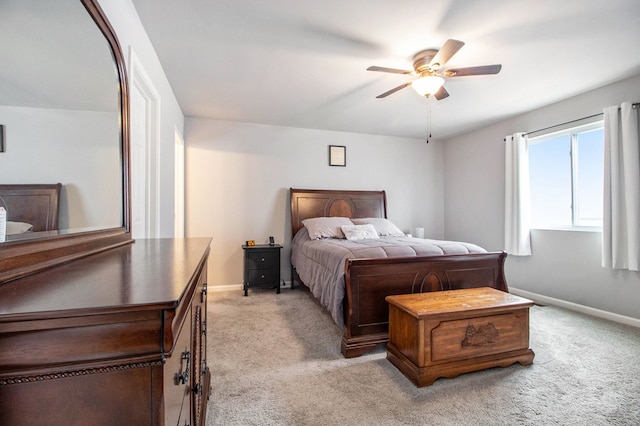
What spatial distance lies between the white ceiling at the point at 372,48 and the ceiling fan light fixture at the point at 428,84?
23 cm

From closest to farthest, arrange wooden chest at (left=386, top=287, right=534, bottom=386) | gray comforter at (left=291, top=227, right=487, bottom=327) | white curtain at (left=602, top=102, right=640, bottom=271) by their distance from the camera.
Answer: wooden chest at (left=386, top=287, right=534, bottom=386) → gray comforter at (left=291, top=227, right=487, bottom=327) → white curtain at (left=602, top=102, right=640, bottom=271)

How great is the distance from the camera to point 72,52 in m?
1.13

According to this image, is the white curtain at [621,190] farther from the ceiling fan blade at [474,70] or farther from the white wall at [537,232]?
the ceiling fan blade at [474,70]

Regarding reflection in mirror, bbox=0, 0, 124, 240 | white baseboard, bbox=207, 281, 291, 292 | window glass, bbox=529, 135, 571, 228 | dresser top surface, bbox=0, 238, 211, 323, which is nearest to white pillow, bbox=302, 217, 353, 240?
white baseboard, bbox=207, 281, 291, 292

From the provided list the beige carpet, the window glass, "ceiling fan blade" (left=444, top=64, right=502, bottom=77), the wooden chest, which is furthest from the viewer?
the window glass

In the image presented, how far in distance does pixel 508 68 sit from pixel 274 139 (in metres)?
3.03

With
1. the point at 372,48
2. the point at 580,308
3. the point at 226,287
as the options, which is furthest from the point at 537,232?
the point at 226,287

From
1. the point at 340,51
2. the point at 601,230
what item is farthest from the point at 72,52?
the point at 601,230

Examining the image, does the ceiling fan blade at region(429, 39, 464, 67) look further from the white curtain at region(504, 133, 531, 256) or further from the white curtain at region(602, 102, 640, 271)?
the white curtain at region(504, 133, 531, 256)

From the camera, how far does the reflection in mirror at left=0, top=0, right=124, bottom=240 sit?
2.55 ft

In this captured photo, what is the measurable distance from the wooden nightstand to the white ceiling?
1.86 metres

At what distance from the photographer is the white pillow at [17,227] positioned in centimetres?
74

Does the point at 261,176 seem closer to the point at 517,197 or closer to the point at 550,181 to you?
the point at 517,197

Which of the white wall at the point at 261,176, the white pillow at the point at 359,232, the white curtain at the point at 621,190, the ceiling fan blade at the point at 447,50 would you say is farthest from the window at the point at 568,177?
the ceiling fan blade at the point at 447,50
